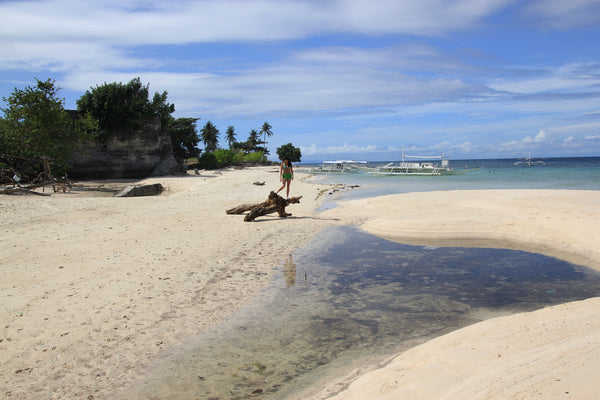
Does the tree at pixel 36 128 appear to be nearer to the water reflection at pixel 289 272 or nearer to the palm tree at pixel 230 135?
the water reflection at pixel 289 272

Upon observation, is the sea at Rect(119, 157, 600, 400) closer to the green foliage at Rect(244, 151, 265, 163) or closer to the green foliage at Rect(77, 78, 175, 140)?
the green foliage at Rect(77, 78, 175, 140)

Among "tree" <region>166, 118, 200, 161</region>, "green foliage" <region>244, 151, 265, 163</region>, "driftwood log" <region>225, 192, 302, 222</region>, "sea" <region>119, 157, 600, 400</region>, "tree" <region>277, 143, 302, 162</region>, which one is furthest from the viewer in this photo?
"tree" <region>277, 143, 302, 162</region>

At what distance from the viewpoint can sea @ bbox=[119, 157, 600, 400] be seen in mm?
4176

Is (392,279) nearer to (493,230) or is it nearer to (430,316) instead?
(430,316)

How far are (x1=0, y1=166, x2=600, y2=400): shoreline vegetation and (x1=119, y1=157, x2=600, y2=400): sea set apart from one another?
33 cm

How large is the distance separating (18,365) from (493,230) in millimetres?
11733

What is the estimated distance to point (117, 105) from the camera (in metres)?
36.4

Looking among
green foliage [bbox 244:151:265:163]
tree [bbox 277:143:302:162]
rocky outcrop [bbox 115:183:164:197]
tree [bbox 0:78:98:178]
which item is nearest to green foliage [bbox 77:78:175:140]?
tree [bbox 0:78:98:178]

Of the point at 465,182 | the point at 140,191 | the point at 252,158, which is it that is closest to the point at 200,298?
the point at 140,191

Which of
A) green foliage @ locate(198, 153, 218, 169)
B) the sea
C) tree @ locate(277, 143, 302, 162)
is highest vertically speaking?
tree @ locate(277, 143, 302, 162)

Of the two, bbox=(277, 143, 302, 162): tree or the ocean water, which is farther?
bbox=(277, 143, 302, 162): tree

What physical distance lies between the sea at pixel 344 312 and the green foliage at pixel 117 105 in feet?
108

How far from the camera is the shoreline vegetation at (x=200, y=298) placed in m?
3.44

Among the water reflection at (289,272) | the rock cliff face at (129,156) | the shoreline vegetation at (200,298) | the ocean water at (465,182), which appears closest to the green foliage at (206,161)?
the ocean water at (465,182)
